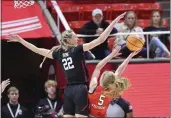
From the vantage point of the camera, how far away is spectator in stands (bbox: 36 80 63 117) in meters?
12.8

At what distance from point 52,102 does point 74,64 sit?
325cm

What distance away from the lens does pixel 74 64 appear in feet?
32.4

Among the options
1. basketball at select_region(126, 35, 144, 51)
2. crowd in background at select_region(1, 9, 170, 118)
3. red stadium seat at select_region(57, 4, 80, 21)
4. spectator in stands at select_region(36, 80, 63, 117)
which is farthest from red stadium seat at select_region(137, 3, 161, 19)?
basketball at select_region(126, 35, 144, 51)

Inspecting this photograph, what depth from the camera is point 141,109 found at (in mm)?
13000

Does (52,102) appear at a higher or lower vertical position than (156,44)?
lower

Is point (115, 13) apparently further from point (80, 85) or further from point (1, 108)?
point (80, 85)

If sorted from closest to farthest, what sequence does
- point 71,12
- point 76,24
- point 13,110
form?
point 13,110, point 76,24, point 71,12

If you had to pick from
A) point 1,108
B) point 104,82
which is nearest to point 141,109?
point 1,108

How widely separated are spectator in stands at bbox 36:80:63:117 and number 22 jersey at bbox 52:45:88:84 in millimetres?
2862

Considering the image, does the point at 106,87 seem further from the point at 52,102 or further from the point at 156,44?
the point at 156,44

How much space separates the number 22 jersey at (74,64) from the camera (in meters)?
9.86

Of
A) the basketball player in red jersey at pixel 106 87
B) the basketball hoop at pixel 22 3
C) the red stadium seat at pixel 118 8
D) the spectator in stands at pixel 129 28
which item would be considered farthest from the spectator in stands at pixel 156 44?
the basketball player in red jersey at pixel 106 87

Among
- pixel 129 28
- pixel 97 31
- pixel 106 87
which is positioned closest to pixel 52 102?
pixel 97 31

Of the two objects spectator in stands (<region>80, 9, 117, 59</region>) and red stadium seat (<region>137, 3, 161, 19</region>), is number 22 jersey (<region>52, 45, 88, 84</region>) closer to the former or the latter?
spectator in stands (<region>80, 9, 117, 59</region>)
